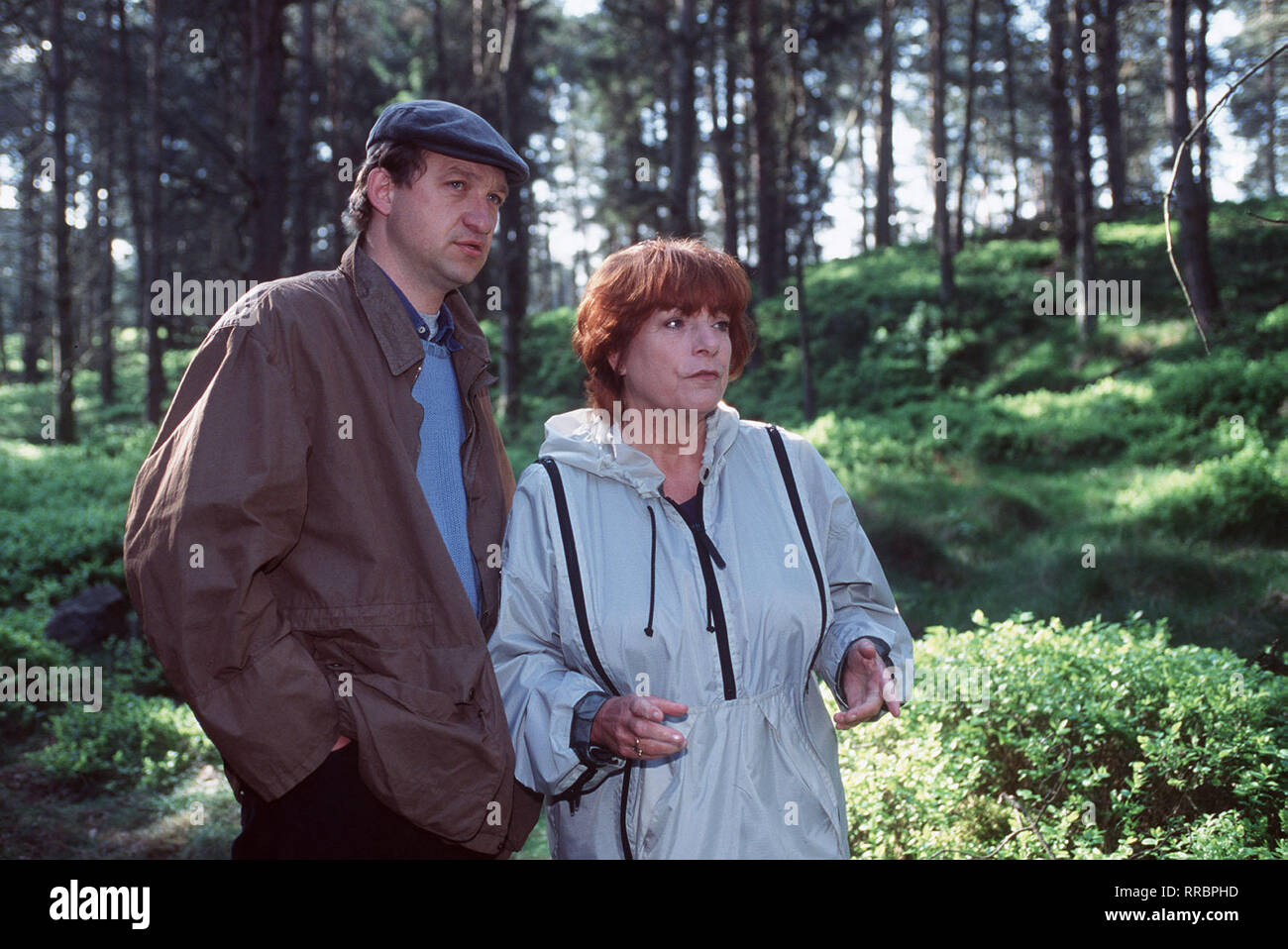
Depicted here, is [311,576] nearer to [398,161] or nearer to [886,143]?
[398,161]

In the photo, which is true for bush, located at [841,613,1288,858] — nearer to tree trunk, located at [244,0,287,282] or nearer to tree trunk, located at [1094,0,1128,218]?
tree trunk, located at [244,0,287,282]

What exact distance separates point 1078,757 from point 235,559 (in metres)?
3.93

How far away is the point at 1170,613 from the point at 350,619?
637 centimetres

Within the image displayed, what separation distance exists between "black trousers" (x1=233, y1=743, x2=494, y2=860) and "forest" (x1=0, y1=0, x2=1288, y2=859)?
8.62 feet

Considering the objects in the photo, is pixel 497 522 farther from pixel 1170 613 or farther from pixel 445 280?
pixel 1170 613

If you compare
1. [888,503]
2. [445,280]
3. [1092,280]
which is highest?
[1092,280]

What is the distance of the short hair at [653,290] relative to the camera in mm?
2949

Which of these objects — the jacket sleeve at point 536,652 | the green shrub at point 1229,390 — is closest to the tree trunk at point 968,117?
the green shrub at point 1229,390

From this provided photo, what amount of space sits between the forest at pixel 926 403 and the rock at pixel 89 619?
39 millimetres

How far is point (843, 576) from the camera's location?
2.92 meters

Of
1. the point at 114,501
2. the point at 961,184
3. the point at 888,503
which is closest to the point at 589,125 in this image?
the point at 961,184

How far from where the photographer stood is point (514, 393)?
1830 cm

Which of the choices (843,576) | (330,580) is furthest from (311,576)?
(843,576)
